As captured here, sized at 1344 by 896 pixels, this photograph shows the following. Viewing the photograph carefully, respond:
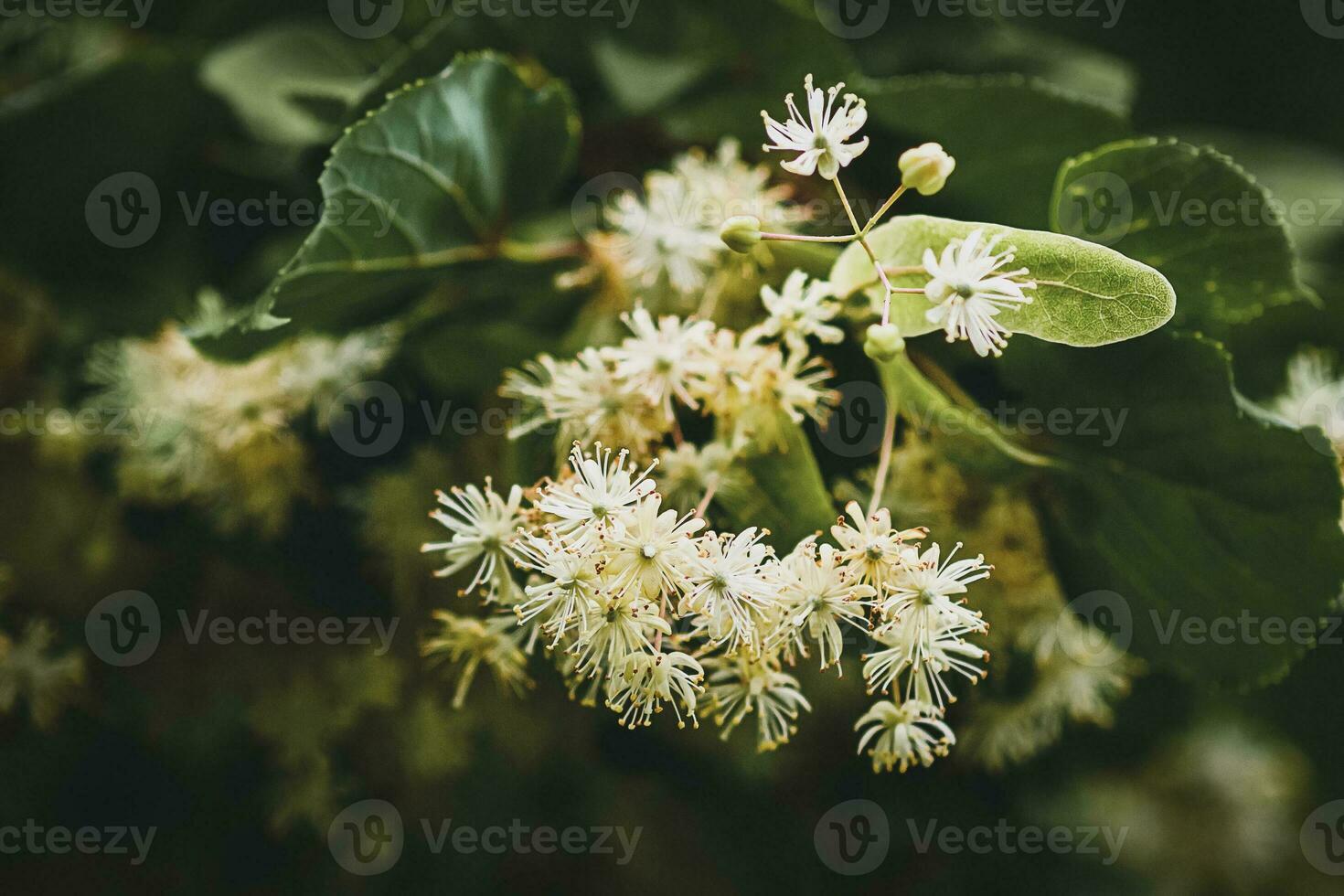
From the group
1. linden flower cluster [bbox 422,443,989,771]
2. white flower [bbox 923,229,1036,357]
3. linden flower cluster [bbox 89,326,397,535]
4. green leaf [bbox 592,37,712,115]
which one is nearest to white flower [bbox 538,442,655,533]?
linden flower cluster [bbox 422,443,989,771]

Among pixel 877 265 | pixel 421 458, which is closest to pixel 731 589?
pixel 877 265

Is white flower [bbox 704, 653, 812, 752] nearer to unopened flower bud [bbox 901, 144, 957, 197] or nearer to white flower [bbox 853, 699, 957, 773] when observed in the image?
white flower [bbox 853, 699, 957, 773]

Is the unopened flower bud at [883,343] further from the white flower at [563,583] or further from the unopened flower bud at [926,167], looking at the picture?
the white flower at [563,583]

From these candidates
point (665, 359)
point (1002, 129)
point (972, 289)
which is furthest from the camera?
point (1002, 129)

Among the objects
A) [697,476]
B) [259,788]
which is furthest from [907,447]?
[259,788]

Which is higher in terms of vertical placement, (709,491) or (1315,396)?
(709,491)

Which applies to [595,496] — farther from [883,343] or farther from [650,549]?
[883,343]

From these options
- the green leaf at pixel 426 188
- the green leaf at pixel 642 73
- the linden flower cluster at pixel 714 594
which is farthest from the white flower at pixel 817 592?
the green leaf at pixel 642 73
